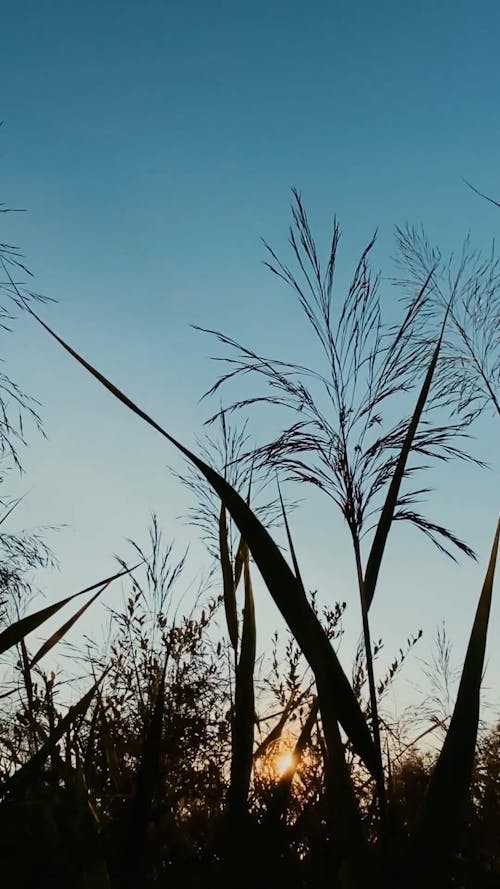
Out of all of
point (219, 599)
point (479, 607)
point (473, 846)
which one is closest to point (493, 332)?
point (219, 599)

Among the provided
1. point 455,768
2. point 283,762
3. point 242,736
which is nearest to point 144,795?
point 242,736

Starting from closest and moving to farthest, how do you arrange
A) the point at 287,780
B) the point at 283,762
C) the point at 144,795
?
the point at 144,795 < the point at 287,780 < the point at 283,762

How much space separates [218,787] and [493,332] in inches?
101

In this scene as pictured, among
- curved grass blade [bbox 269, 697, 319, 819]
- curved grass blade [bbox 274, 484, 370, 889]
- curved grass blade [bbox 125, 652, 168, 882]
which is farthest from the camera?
curved grass blade [bbox 269, 697, 319, 819]

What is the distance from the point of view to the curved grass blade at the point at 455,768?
0.69 metres

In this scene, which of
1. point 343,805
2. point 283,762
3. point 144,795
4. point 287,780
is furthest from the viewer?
point 283,762

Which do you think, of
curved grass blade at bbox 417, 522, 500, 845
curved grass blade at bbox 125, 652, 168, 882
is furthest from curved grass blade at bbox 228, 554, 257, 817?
curved grass blade at bbox 417, 522, 500, 845

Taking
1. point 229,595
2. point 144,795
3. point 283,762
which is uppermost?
point 229,595

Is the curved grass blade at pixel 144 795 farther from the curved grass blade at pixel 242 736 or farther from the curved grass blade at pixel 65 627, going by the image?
the curved grass blade at pixel 65 627

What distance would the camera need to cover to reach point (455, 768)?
70 centimetres

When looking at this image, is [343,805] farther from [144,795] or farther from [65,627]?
[65,627]

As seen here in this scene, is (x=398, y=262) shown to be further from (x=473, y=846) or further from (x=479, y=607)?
(x=479, y=607)

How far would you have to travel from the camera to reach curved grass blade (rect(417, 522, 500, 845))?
69 centimetres

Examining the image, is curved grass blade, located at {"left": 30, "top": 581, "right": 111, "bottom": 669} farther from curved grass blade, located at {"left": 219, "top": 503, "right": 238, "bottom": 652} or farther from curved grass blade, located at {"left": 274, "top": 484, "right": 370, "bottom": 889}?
curved grass blade, located at {"left": 274, "top": 484, "right": 370, "bottom": 889}
